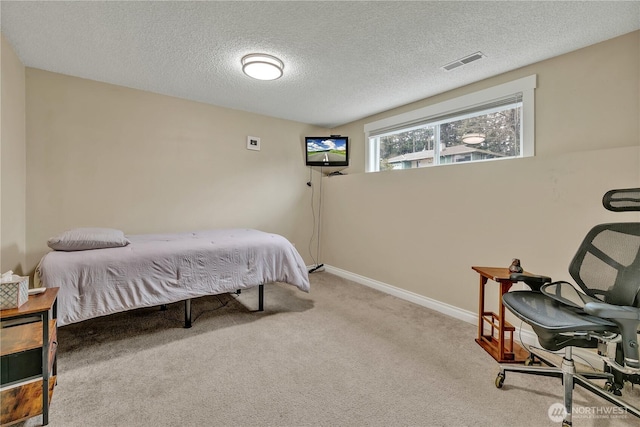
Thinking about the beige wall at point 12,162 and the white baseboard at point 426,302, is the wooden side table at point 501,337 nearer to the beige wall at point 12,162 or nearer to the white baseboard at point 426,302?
the white baseboard at point 426,302

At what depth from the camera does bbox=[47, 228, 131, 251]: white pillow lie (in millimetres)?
2027

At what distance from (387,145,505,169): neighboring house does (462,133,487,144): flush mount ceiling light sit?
0.06 metres

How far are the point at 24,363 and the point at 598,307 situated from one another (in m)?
2.77

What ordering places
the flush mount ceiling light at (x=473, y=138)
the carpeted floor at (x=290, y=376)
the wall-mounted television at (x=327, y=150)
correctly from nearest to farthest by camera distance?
the carpeted floor at (x=290, y=376) → the flush mount ceiling light at (x=473, y=138) → the wall-mounted television at (x=327, y=150)

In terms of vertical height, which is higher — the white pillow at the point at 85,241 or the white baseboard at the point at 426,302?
the white pillow at the point at 85,241

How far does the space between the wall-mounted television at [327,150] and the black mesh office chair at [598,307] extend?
9.30ft

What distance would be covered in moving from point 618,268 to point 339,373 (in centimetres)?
173

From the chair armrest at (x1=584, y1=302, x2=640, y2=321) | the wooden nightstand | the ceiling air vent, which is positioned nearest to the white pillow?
the wooden nightstand

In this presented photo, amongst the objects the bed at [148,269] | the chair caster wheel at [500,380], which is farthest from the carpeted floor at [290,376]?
the bed at [148,269]

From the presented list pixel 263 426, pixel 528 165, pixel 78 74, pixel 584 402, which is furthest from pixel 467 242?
pixel 78 74

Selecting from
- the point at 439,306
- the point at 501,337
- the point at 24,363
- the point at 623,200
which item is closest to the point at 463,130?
the point at 623,200

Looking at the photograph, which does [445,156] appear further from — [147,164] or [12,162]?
[12,162]

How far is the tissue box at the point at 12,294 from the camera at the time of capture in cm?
133

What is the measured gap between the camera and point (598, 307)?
4.13ft
